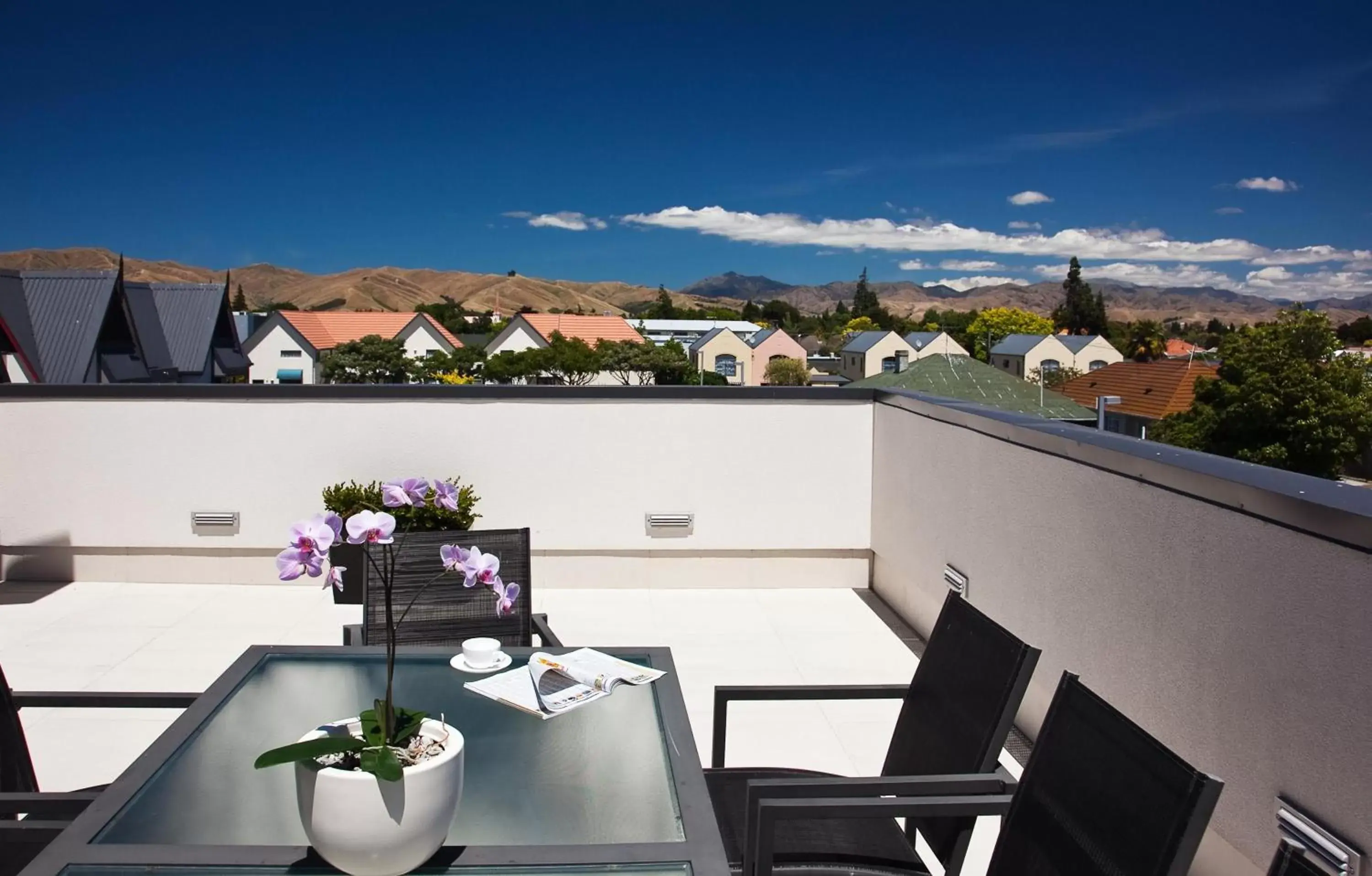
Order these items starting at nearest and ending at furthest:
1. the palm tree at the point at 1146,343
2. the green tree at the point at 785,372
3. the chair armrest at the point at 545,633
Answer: the chair armrest at the point at 545,633 → the green tree at the point at 785,372 → the palm tree at the point at 1146,343

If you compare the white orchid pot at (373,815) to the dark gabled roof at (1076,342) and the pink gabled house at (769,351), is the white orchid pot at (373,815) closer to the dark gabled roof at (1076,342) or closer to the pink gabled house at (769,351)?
the pink gabled house at (769,351)

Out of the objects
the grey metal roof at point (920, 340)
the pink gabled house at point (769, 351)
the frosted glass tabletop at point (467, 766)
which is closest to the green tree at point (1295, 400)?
the pink gabled house at point (769, 351)

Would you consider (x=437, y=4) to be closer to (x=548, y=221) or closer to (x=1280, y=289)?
(x=548, y=221)

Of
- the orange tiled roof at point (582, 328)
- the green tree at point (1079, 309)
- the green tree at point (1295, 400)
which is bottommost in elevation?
the green tree at point (1295, 400)

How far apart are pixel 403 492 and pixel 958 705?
47.2 inches

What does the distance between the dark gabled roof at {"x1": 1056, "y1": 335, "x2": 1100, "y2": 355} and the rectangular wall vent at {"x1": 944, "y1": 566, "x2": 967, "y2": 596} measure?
84.5 meters

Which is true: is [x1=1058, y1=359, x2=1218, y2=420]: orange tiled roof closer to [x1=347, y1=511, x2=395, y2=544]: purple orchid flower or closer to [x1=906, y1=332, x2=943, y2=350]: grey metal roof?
[x1=906, y1=332, x2=943, y2=350]: grey metal roof

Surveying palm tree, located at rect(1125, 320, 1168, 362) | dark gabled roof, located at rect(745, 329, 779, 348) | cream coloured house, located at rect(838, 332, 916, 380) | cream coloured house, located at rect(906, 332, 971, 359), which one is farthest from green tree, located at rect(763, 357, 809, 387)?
palm tree, located at rect(1125, 320, 1168, 362)

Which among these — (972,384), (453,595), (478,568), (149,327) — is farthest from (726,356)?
(478,568)

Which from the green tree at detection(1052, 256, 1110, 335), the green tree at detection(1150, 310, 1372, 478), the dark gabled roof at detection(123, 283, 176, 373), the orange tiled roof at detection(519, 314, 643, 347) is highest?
the green tree at detection(1052, 256, 1110, 335)

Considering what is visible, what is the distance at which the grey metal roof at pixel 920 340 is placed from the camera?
269ft

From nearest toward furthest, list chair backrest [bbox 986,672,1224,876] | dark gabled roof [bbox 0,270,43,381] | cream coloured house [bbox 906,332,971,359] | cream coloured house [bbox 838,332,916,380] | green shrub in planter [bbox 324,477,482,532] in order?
1. chair backrest [bbox 986,672,1224,876]
2. green shrub in planter [bbox 324,477,482,532]
3. dark gabled roof [bbox 0,270,43,381]
4. cream coloured house [bbox 838,332,916,380]
5. cream coloured house [bbox 906,332,971,359]

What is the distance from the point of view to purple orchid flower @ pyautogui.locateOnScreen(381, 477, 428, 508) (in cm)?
154

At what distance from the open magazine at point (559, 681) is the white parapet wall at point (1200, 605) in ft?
4.22
